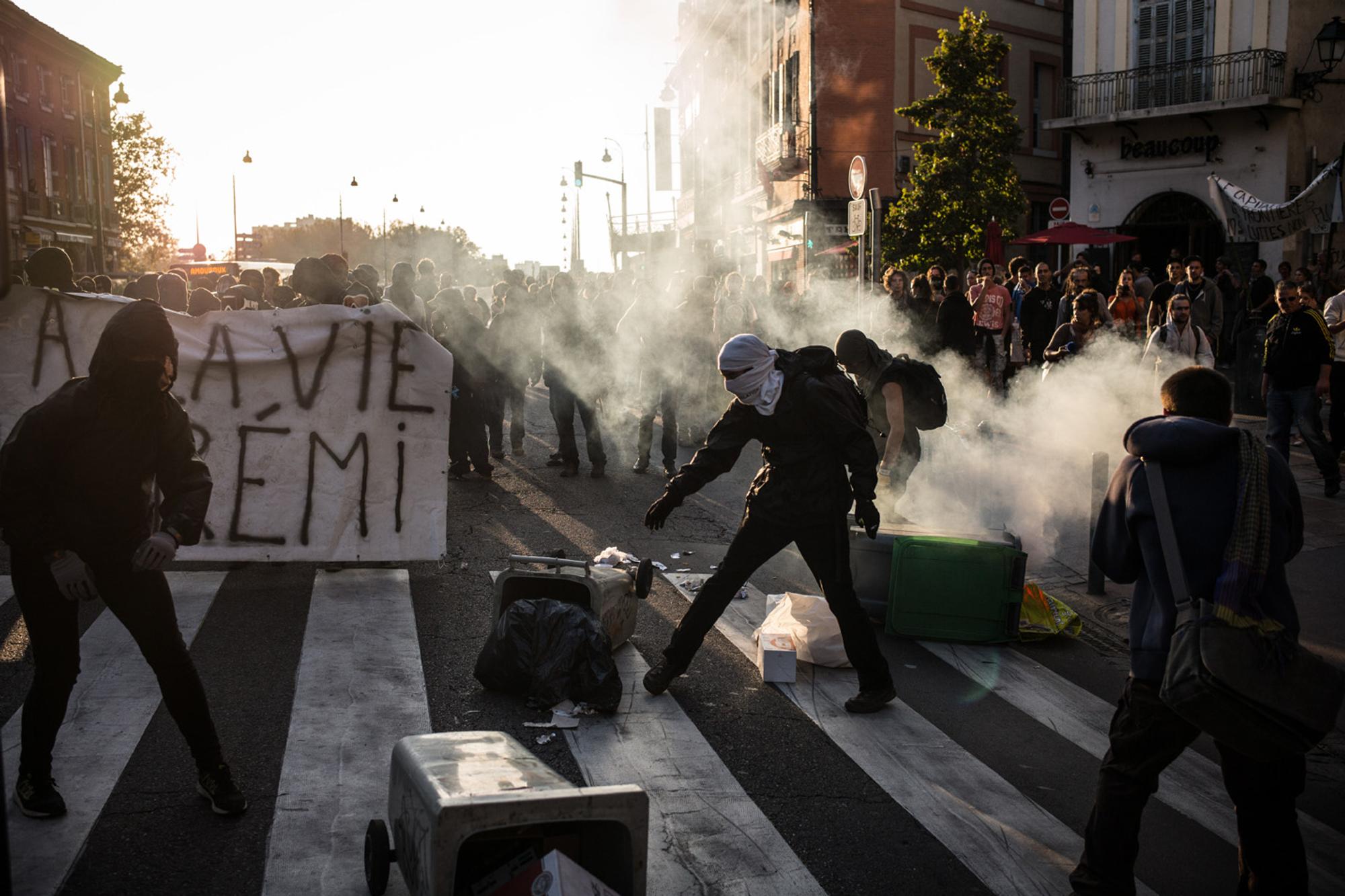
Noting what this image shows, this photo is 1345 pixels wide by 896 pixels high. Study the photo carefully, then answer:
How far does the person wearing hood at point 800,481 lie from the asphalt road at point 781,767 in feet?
0.99

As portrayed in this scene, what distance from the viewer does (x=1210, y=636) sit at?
333 cm

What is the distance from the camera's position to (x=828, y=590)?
211 inches

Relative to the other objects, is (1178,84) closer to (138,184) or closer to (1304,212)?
(1304,212)

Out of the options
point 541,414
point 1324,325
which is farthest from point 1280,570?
point 541,414

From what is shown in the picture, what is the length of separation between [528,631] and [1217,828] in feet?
9.31

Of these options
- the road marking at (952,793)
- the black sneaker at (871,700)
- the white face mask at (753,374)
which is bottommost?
the road marking at (952,793)

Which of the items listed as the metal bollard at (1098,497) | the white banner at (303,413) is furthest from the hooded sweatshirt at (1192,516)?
the white banner at (303,413)

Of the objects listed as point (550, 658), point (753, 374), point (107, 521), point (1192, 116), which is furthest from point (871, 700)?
point (1192, 116)

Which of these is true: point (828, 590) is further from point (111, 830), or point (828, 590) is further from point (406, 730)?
point (111, 830)

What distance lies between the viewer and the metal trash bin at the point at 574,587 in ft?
18.8

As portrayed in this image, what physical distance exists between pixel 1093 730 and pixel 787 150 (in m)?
25.1

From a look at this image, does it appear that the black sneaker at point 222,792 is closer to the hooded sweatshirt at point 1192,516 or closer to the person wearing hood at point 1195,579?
the person wearing hood at point 1195,579

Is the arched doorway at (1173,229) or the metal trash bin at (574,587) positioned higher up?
the arched doorway at (1173,229)

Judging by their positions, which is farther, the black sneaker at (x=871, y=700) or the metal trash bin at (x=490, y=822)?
the black sneaker at (x=871, y=700)
